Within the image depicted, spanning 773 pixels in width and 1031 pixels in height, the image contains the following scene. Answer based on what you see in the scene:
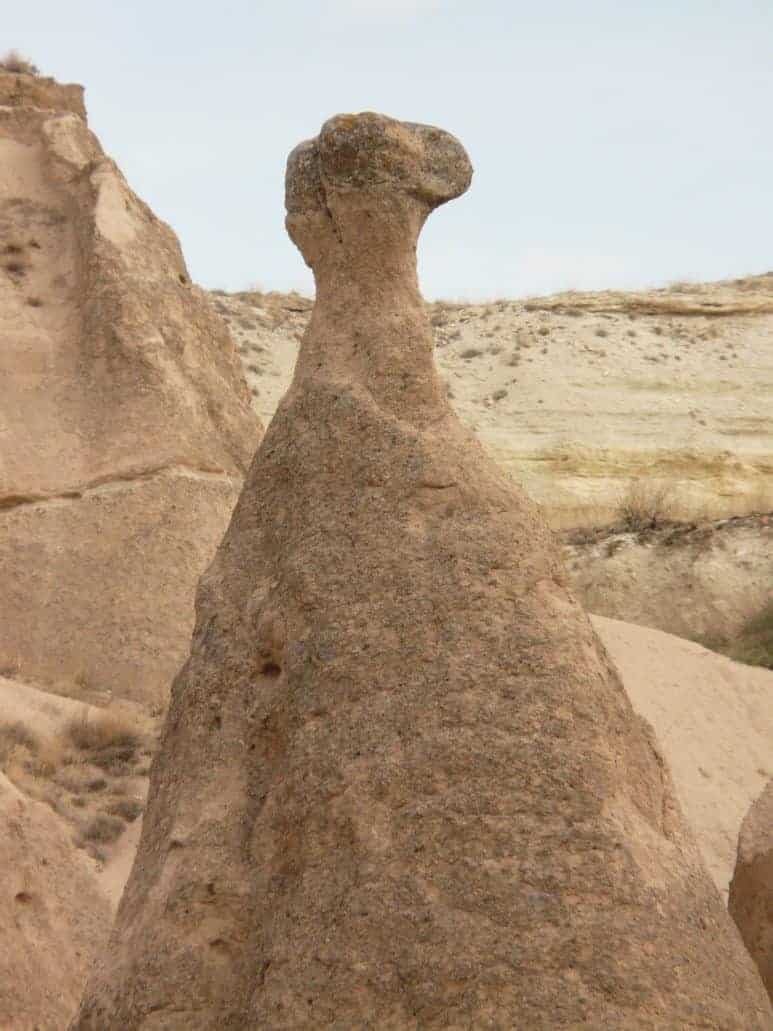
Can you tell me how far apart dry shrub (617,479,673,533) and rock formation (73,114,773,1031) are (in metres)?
15.6

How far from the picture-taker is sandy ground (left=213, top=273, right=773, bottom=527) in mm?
22828

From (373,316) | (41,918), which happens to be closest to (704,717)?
(41,918)

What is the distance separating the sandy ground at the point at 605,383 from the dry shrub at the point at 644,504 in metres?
0.21

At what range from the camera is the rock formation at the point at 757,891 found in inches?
179

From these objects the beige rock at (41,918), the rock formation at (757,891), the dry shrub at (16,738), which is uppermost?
the rock formation at (757,891)

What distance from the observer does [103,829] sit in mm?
8703

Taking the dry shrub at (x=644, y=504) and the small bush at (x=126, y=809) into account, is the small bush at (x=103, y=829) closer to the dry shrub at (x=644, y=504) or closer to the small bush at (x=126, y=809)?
the small bush at (x=126, y=809)

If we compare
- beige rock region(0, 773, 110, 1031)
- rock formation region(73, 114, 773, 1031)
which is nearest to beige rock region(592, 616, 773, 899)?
beige rock region(0, 773, 110, 1031)

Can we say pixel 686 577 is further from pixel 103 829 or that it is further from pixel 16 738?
pixel 103 829

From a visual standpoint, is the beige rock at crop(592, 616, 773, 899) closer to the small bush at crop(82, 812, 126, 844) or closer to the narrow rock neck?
the small bush at crop(82, 812, 126, 844)

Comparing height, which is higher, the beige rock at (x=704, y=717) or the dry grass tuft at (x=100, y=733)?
the dry grass tuft at (x=100, y=733)

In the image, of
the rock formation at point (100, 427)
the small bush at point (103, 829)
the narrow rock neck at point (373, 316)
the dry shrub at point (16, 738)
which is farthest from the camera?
the rock formation at point (100, 427)

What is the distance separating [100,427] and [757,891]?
8.00 meters

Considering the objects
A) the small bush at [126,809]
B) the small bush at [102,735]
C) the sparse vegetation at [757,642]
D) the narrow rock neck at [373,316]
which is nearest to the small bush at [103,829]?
the small bush at [126,809]
